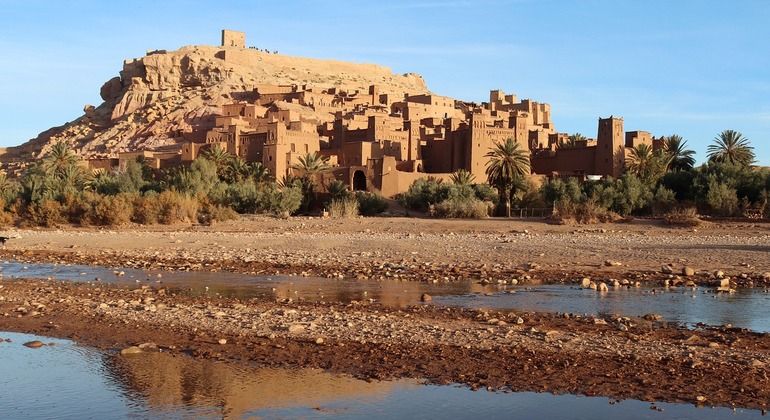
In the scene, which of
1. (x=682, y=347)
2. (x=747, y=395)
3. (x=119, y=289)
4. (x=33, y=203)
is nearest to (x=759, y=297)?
(x=682, y=347)

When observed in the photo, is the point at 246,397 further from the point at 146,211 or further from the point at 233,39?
the point at 233,39

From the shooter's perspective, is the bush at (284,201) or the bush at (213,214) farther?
the bush at (284,201)

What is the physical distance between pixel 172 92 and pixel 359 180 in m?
37.9

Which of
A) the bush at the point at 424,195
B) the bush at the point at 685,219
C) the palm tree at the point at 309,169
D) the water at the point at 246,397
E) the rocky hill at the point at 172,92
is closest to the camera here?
the water at the point at 246,397

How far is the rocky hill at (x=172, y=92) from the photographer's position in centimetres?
6450

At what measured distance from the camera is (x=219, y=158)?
151 ft

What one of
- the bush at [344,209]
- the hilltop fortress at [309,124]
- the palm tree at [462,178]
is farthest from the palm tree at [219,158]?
the palm tree at [462,178]

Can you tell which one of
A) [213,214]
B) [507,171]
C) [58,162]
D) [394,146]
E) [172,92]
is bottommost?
[213,214]

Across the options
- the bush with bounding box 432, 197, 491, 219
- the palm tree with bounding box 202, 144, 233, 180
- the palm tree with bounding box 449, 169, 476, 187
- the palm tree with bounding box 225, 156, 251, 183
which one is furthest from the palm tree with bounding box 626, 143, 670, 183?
the palm tree with bounding box 202, 144, 233, 180

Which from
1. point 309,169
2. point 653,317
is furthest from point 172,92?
point 653,317

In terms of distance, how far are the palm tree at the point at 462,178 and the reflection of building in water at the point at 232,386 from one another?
30705mm

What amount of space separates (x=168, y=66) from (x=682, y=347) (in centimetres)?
7309

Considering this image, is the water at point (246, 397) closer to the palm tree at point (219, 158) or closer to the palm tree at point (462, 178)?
the palm tree at point (462, 178)

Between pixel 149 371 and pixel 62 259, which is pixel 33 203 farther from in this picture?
pixel 149 371
